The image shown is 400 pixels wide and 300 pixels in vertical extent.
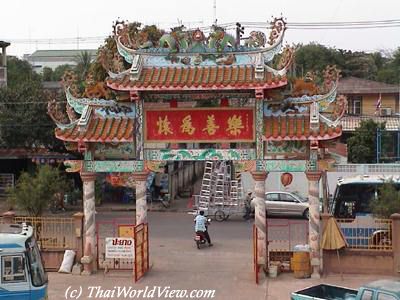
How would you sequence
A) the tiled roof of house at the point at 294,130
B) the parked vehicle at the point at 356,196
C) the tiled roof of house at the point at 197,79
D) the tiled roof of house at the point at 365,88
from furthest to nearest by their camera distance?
the tiled roof of house at the point at 365,88
the parked vehicle at the point at 356,196
the tiled roof of house at the point at 294,130
the tiled roof of house at the point at 197,79

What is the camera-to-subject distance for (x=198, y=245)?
2128 cm

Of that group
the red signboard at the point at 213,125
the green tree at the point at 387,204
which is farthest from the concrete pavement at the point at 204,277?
the red signboard at the point at 213,125

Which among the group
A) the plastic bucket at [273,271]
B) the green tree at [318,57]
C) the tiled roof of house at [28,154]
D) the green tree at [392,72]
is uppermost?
the green tree at [318,57]

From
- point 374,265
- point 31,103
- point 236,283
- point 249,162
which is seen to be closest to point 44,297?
point 236,283

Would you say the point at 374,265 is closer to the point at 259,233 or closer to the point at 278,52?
the point at 259,233

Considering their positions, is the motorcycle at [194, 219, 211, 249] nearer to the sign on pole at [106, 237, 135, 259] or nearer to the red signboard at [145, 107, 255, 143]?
the sign on pole at [106, 237, 135, 259]

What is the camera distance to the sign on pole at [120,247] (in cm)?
1706

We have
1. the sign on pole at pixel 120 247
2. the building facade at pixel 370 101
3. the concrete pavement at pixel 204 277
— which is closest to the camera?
the concrete pavement at pixel 204 277

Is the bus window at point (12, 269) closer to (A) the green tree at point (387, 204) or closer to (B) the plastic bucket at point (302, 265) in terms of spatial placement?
(B) the plastic bucket at point (302, 265)

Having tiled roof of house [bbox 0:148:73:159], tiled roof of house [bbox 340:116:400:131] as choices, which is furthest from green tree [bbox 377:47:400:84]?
tiled roof of house [bbox 0:148:73:159]

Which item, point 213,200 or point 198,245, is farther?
point 213,200

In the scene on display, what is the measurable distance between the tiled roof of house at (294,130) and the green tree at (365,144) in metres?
20.6

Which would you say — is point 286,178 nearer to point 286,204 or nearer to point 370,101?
point 286,204

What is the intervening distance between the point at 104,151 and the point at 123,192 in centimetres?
1584
